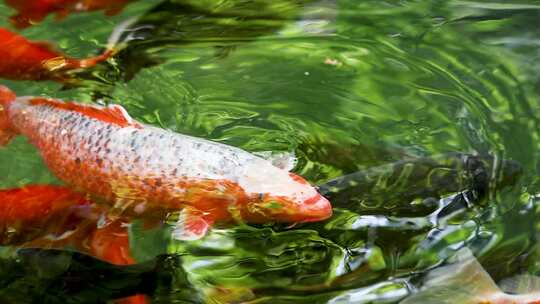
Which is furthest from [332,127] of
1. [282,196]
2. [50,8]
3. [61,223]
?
[50,8]

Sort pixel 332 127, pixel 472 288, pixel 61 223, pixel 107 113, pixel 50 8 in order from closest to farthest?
pixel 472 288 → pixel 107 113 → pixel 61 223 → pixel 332 127 → pixel 50 8

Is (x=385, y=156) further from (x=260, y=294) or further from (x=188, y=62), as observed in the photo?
(x=188, y=62)

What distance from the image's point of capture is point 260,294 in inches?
77.7

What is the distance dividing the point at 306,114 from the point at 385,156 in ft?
0.98

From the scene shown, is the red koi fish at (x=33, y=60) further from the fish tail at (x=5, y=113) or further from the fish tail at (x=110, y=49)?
the fish tail at (x=5, y=113)

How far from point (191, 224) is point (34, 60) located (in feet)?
3.01

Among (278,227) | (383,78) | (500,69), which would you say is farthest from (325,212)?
(500,69)

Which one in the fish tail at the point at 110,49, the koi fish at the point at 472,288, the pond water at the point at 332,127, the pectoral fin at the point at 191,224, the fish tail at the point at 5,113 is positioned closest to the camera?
the koi fish at the point at 472,288

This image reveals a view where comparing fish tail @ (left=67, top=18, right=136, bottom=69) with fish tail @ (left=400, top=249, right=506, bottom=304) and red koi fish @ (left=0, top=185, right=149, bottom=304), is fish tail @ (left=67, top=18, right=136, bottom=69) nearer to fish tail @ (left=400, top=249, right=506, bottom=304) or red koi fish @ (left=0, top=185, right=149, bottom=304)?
red koi fish @ (left=0, top=185, right=149, bottom=304)

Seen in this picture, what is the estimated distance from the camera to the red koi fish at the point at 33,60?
93.8 inches

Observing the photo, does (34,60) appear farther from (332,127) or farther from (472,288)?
(472,288)

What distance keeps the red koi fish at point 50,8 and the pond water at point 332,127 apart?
1.1 inches

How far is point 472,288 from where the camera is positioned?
1805 mm

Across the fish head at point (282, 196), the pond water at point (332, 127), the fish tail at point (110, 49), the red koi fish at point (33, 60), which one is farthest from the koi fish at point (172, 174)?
the fish tail at point (110, 49)
